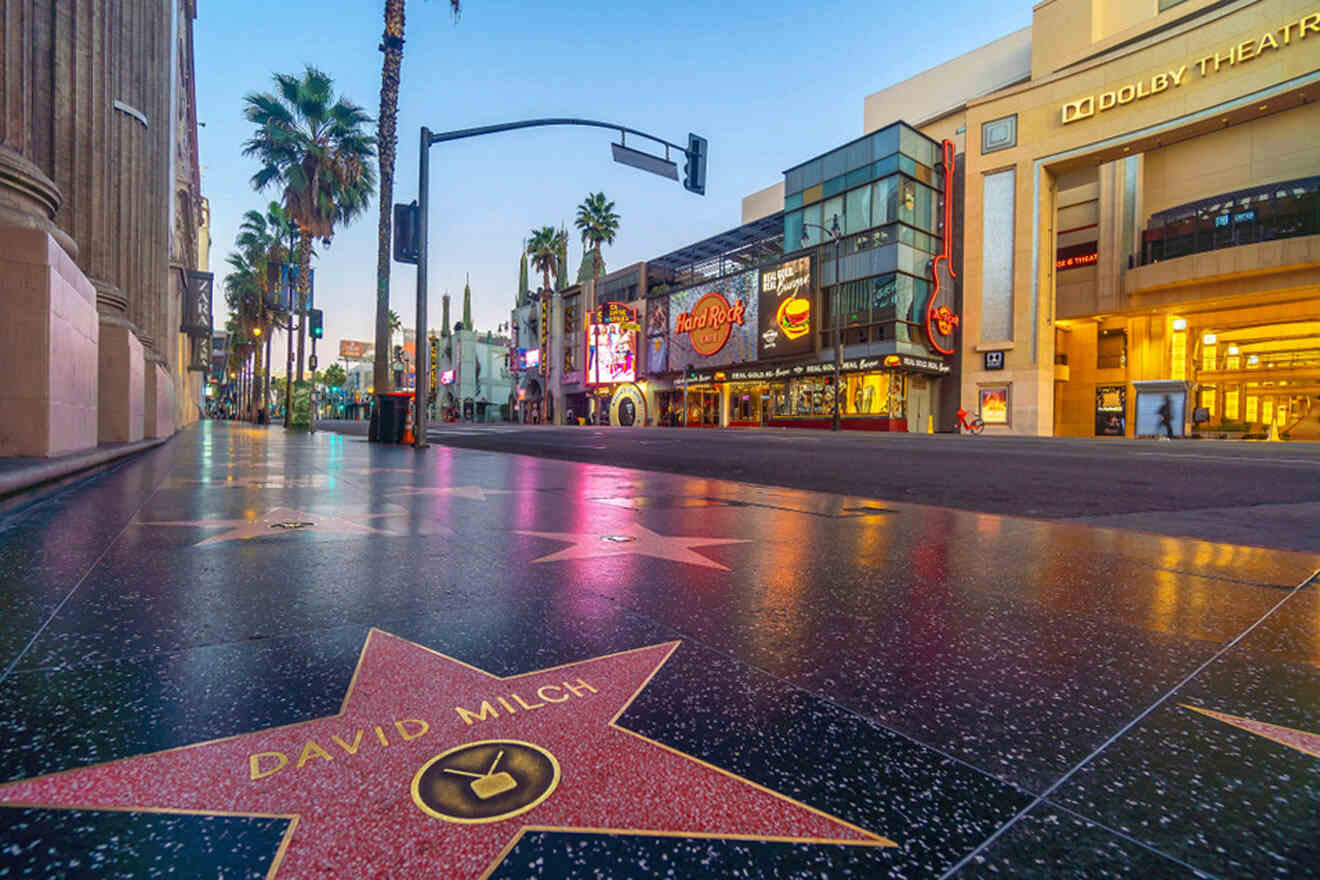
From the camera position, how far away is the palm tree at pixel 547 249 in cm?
5972

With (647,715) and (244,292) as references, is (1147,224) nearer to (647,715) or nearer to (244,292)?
(647,715)

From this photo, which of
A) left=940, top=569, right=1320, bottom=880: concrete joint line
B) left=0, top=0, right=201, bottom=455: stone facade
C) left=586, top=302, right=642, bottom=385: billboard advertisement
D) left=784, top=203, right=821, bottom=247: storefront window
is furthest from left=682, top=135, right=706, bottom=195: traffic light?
left=586, top=302, right=642, bottom=385: billboard advertisement

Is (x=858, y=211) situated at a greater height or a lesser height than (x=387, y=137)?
greater

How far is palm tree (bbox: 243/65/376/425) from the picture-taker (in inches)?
915

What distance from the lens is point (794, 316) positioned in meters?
36.2

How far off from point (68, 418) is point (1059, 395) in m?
41.5

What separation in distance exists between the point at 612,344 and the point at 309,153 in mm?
28887

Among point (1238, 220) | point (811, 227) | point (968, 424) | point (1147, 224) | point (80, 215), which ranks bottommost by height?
point (968, 424)

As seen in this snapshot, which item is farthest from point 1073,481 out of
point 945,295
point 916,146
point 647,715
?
point 916,146

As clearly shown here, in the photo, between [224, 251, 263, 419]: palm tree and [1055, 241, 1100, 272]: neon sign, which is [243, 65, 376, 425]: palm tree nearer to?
[224, 251, 263, 419]: palm tree

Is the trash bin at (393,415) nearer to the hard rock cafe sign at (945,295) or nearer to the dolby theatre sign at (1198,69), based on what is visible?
the hard rock cafe sign at (945,295)

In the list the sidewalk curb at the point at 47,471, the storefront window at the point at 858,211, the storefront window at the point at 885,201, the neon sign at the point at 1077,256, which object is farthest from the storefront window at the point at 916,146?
the sidewalk curb at the point at 47,471

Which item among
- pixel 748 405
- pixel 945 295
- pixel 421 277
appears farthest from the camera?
pixel 748 405

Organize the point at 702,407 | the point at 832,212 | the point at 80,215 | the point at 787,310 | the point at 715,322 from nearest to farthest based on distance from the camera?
the point at 80,215
the point at 832,212
the point at 787,310
the point at 715,322
the point at 702,407
